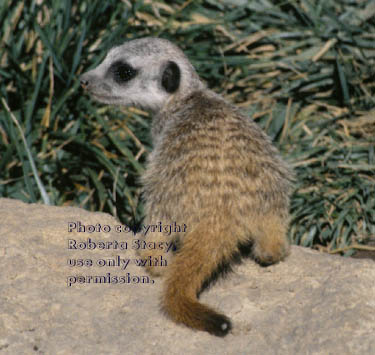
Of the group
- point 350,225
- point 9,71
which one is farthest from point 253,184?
point 9,71

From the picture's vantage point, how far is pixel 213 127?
7.75 ft

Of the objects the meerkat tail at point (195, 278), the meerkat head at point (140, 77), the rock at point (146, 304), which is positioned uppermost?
the meerkat head at point (140, 77)

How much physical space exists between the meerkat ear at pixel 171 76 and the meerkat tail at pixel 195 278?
96 centimetres

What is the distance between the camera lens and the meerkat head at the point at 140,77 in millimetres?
2945

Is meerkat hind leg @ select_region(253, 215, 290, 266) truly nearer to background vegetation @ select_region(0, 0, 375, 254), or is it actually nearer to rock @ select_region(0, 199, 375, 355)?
rock @ select_region(0, 199, 375, 355)

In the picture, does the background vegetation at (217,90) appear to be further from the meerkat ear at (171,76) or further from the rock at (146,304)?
the rock at (146,304)

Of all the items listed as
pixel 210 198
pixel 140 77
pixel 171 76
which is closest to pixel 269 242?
Answer: pixel 210 198

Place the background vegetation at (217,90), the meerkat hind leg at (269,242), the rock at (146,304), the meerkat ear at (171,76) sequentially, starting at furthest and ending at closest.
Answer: the background vegetation at (217,90)
the meerkat ear at (171,76)
the meerkat hind leg at (269,242)
the rock at (146,304)

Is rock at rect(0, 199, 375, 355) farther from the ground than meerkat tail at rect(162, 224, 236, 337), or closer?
closer

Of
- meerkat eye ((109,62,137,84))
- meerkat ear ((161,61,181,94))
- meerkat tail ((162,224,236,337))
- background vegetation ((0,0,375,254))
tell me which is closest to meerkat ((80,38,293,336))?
meerkat tail ((162,224,236,337))

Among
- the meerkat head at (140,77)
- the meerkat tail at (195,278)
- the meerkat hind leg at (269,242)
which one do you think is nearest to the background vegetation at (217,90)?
the meerkat head at (140,77)

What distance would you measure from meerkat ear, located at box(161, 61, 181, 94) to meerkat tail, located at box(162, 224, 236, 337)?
3.14ft

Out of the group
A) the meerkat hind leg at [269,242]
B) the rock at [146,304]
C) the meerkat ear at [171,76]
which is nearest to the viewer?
the rock at [146,304]

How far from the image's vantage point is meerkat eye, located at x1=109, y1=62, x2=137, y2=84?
2975 mm
